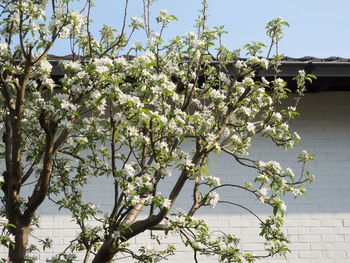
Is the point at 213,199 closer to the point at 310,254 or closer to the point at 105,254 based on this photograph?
the point at 105,254

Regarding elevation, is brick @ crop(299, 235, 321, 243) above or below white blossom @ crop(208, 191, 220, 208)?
below

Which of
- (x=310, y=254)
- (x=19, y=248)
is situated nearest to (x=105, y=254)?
(x=19, y=248)

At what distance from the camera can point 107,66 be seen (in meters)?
2.87

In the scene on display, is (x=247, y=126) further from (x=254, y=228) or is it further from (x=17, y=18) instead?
(x=254, y=228)

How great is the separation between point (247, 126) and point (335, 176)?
2.28 m

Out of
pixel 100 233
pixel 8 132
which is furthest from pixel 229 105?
pixel 8 132

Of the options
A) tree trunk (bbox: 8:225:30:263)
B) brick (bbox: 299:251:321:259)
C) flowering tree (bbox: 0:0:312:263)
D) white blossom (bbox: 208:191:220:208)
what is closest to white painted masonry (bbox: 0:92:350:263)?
brick (bbox: 299:251:321:259)

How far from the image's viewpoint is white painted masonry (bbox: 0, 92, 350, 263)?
16.0 ft

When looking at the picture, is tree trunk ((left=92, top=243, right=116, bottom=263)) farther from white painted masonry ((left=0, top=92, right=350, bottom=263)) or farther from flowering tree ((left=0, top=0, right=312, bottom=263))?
white painted masonry ((left=0, top=92, right=350, bottom=263))

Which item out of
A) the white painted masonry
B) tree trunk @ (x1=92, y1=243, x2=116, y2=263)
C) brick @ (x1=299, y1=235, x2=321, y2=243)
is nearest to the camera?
tree trunk @ (x1=92, y1=243, x2=116, y2=263)

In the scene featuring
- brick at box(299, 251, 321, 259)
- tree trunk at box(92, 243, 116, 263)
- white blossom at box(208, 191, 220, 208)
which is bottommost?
tree trunk at box(92, 243, 116, 263)

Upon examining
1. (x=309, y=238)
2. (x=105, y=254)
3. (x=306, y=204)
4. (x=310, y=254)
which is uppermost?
(x=306, y=204)

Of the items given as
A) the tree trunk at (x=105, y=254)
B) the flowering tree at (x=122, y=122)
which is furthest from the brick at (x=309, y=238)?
the tree trunk at (x=105, y=254)

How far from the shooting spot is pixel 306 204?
5.09 metres
